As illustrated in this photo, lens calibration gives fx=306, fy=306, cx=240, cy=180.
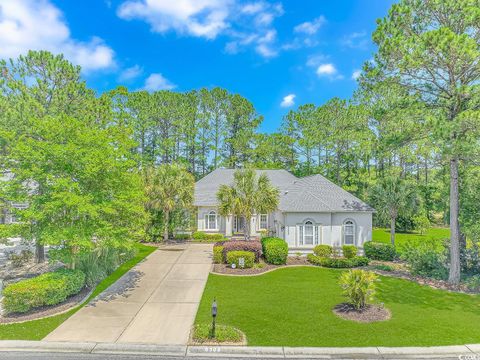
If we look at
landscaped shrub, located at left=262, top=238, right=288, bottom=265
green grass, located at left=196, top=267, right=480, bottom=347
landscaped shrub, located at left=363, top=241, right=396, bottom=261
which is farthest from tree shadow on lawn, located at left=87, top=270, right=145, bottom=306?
landscaped shrub, located at left=363, top=241, right=396, bottom=261

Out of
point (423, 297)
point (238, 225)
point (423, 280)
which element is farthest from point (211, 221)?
point (423, 297)

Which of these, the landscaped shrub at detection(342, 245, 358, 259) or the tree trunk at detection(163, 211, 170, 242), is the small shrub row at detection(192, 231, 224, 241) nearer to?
the tree trunk at detection(163, 211, 170, 242)

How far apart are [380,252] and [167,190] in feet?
54.8

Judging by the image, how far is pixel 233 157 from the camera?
47.3m

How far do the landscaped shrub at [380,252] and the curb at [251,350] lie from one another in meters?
11.8

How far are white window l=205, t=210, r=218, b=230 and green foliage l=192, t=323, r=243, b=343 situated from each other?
19499mm

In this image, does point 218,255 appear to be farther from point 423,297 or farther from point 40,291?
point 423,297

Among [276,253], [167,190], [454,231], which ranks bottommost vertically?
[276,253]

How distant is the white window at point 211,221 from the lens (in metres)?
29.5

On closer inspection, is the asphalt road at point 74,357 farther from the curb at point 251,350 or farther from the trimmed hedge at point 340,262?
the trimmed hedge at point 340,262

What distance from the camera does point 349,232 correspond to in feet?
71.3

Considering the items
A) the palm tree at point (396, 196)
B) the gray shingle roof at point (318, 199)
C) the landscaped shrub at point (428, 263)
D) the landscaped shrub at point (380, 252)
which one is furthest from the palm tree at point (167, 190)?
the landscaped shrub at point (428, 263)

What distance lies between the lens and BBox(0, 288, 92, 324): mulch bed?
10680 mm

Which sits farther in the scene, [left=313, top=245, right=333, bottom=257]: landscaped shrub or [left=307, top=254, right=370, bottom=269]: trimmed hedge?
[left=313, top=245, right=333, bottom=257]: landscaped shrub
